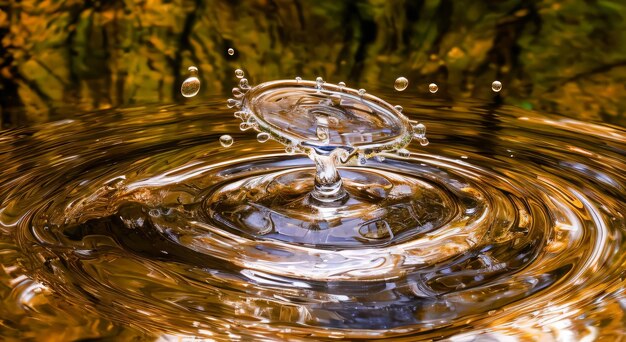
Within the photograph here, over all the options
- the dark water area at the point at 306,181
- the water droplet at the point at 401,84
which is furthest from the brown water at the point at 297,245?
the water droplet at the point at 401,84

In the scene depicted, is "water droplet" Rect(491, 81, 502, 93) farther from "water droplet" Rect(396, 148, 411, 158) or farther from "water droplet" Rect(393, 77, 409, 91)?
"water droplet" Rect(396, 148, 411, 158)

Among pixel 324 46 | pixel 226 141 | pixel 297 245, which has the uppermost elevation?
pixel 324 46

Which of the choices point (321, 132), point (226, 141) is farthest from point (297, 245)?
point (226, 141)

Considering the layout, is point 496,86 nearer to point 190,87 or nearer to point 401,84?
point 401,84

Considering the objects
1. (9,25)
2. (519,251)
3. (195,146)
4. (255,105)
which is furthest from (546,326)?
(9,25)

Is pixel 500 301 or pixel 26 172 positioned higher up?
pixel 26 172

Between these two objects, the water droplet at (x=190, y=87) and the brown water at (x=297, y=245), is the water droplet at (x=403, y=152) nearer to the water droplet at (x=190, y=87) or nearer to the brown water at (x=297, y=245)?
the brown water at (x=297, y=245)

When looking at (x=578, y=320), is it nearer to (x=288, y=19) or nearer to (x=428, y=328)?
(x=428, y=328)
